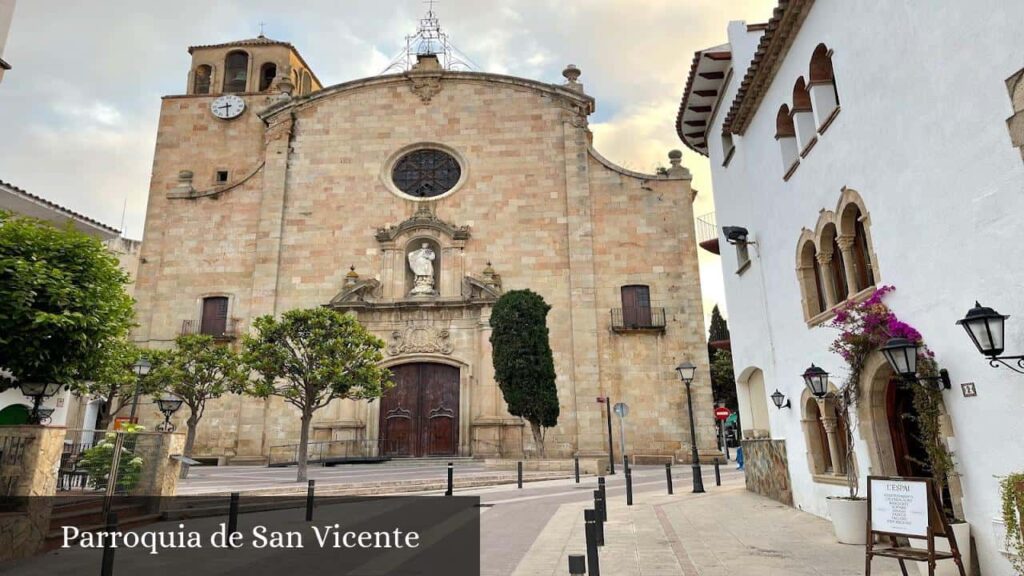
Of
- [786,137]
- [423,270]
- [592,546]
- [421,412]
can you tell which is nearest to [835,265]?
[786,137]

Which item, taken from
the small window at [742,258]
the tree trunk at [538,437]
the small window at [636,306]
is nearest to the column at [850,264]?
the small window at [742,258]

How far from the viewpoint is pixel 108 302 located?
1073 cm

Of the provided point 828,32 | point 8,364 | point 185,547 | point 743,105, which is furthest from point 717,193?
point 8,364

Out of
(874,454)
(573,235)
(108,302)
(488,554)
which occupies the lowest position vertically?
(488,554)

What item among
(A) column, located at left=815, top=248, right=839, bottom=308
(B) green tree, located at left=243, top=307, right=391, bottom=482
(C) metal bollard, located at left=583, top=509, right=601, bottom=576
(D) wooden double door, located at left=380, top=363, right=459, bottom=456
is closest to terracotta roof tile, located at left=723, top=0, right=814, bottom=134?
(A) column, located at left=815, top=248, right=839, bottom=308

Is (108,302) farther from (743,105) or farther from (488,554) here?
(743,105)

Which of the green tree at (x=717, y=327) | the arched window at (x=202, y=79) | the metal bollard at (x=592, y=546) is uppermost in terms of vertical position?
the arched window at (x=202, y=79)

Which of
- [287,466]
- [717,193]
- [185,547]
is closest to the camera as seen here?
[185,547]

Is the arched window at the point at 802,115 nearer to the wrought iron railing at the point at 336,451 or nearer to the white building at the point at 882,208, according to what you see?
the white building at the point at 882,208

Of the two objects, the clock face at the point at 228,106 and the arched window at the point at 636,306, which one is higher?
the clock face at the point at 228,106

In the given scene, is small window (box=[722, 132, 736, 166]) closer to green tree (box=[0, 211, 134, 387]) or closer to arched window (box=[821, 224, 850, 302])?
arched window (box=[821, 224, 850, 302])

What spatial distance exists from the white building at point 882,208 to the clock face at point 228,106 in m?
23.8

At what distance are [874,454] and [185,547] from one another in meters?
9.01

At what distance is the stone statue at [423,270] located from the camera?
2455cm
